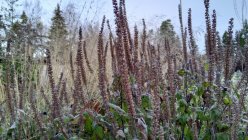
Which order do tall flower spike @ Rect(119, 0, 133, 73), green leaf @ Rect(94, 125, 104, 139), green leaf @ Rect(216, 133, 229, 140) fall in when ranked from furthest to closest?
green leaf @ Rect(216, 133, 229, 140)
green leaf @ Rect(94, 125, 104, 139)
tall flower spike @ Rect(119, 0, 133, 73)

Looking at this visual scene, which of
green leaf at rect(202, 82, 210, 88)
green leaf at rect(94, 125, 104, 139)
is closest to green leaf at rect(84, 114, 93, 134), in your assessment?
green leaf at rect(94, 125, 104, 139)

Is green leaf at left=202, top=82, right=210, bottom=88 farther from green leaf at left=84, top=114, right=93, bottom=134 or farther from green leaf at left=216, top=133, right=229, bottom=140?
green leaf at left=84, top=114, right=93, bottom=134

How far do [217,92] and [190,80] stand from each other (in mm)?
502

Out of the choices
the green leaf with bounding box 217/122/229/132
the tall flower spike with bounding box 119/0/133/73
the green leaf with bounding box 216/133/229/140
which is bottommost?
the green leaf with bounding box 216/133/229/140

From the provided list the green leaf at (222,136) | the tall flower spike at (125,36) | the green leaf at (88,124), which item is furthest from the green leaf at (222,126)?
the green leaf at (88,124)

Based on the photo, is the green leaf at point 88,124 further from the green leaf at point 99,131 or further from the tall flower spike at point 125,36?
the tall flower spike at point 125,36

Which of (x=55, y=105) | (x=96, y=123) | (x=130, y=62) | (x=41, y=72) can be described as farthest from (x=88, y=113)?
(x=41, y=72)

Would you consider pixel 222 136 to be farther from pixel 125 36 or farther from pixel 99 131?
pixel 125 36

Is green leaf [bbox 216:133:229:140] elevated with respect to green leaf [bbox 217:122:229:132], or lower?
lower

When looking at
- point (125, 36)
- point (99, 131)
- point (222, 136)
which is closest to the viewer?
point (125, 36)

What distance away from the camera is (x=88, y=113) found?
2059mm

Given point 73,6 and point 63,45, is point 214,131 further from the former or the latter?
point 73,6

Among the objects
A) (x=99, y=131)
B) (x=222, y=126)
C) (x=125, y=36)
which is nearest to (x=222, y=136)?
(x=222, y=126)

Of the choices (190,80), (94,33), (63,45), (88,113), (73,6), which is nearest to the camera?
(88,113)
